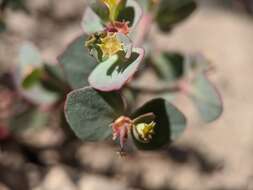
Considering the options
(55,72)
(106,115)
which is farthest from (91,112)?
(55,72)

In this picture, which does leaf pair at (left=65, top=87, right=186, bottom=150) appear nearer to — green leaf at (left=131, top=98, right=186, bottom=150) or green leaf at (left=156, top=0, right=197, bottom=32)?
green leaf at (left=131, top=98, right=186, bottom=150)

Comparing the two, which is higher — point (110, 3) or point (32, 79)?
point (110, 3)

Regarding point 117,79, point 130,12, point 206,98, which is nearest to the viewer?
point 117,79

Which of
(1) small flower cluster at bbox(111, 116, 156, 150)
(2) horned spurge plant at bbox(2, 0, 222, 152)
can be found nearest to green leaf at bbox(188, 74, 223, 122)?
(2) horned spurge plant at bbox(2, 0, 222, 152)

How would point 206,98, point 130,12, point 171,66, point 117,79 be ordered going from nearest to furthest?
point 117,79, point 130,12, point 206,98, point 171,66

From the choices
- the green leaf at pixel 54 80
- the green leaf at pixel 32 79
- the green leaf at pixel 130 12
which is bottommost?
the green leaf at pixel 54 80

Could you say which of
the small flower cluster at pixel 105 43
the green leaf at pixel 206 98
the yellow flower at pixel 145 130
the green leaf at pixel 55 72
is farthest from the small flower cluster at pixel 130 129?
the green leaf at pixel 55 72

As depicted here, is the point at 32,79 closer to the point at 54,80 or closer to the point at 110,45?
the point at 54,80

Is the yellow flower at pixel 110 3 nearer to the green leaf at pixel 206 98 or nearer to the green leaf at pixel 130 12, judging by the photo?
the green leaf at pixel 130 12
